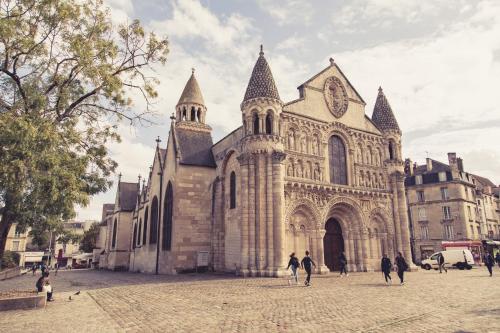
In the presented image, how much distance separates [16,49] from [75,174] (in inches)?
151

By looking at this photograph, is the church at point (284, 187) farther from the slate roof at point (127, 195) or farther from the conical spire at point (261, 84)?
the slate roof at point (127, 195)

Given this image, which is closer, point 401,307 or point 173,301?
point 401,307

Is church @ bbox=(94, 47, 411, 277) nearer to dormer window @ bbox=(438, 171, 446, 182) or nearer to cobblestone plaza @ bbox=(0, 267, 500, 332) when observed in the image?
cobblestone plaza @ bbox=(0, 267, 500, 332)

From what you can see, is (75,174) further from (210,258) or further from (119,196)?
(119,196)

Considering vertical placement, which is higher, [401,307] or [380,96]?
[380,96]

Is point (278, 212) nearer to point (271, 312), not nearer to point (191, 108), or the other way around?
point (271, 312)

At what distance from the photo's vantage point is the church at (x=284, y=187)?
2106 cm

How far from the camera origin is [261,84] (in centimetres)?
2288

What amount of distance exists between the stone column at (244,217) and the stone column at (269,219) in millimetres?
1196

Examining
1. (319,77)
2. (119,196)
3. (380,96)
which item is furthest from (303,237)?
(119,196)

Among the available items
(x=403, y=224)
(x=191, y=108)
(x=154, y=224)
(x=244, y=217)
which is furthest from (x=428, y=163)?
(x=154, y=224)

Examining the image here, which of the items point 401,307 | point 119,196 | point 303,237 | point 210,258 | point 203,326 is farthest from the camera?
point 119,196

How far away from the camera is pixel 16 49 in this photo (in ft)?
32.2

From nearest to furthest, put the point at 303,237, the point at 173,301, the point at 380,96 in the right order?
1. the point at 173,301
2. the point at 303,237
3. the point at 380,96
